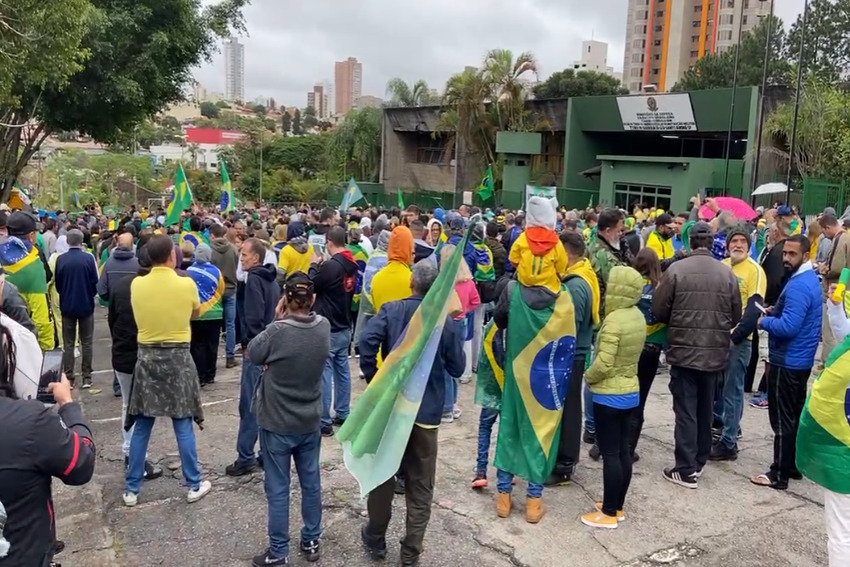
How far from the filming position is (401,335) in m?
4.39

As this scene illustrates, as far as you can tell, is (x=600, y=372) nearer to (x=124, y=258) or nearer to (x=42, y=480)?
(x=42, y=480)

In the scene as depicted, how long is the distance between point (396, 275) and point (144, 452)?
2.29 m

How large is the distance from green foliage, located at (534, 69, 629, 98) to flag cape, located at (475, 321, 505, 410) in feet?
175

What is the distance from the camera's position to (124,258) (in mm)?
7156

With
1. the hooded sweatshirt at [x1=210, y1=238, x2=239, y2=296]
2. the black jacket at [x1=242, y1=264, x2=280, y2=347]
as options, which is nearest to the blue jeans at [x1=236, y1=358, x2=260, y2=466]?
the black jacket at [x1=242, y1=264, x2=280, y2=347]

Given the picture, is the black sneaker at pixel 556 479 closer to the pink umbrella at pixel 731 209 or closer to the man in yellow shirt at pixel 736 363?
the man in yellow shirt at pixel 736 363

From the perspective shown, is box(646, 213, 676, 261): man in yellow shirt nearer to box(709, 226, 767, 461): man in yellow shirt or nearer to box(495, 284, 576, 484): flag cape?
box(709, 226, 767, 461): man in yellow shirt

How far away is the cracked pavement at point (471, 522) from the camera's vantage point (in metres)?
4.41

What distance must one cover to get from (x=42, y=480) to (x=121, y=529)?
2.37 m

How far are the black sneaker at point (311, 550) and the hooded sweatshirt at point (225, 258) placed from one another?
492 cm

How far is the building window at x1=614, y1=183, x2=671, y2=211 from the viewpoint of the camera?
27.3 m

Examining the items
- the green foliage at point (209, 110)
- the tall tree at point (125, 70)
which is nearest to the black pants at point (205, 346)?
the tall tree at point (125, 70)

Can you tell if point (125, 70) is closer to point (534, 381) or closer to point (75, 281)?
point (75, 281)

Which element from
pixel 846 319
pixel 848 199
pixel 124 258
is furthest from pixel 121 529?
pixel 848 199
